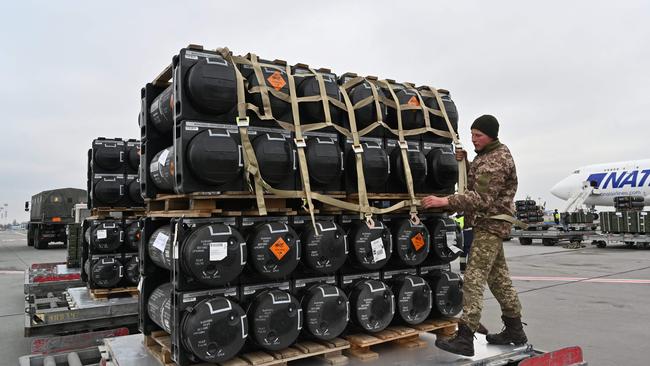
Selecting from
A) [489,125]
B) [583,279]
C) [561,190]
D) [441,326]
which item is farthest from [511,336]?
[561,190]

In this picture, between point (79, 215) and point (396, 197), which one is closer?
point (396, 197)

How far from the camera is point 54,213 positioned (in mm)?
20953

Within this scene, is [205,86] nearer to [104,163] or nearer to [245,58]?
[245,58]

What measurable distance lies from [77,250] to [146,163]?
5.85 meters

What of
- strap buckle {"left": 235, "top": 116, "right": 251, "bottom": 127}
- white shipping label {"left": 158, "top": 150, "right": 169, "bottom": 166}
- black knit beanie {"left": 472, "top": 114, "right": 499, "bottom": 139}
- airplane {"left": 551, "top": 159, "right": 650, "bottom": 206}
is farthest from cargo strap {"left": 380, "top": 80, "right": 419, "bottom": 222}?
airplane {"left": 551, "top": 159, "right": 650, "bottom": 206}

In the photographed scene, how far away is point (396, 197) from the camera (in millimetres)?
4070

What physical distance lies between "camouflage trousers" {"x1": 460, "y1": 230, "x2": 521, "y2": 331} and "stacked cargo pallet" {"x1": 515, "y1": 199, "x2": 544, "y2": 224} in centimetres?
2080

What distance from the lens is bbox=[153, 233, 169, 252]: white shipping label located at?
3.50 metres

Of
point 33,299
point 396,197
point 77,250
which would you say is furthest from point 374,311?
point 77,250

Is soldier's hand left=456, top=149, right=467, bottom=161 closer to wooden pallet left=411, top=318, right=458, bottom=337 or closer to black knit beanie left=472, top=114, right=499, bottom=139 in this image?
black knit beanie left=472, top=114, right=499, bottom=139

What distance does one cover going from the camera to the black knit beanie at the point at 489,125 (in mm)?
3896

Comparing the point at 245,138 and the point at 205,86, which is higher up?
the point at 205,86

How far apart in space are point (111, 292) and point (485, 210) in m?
5.06

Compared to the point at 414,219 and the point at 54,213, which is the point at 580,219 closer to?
the point at 414,219
